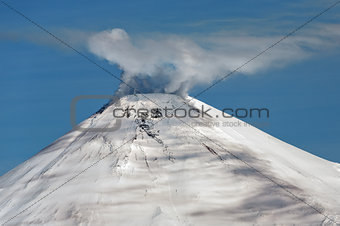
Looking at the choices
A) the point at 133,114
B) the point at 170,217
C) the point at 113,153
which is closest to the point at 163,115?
the point at 133,114

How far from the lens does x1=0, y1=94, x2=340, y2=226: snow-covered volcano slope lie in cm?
5253

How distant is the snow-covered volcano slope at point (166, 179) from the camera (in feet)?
172

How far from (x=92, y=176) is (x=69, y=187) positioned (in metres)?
2.21

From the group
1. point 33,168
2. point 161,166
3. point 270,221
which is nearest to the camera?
point 270,221

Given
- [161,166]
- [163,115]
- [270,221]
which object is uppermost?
[163,115]

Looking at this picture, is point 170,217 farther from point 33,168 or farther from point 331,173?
point 331,173

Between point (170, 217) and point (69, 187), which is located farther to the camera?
point (69, 187)

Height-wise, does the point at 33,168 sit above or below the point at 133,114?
below

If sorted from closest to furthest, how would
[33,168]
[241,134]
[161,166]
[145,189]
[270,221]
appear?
[270,221] → [145,189] → [161,166] → [33,168] → [241,134]

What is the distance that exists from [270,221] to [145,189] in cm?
1069

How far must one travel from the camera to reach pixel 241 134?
224 ft

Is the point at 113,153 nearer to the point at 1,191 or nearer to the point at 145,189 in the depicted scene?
the point at 145,189

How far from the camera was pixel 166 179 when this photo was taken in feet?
187

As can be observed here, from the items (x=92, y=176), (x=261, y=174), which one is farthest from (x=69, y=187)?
(x=261, y=174)
